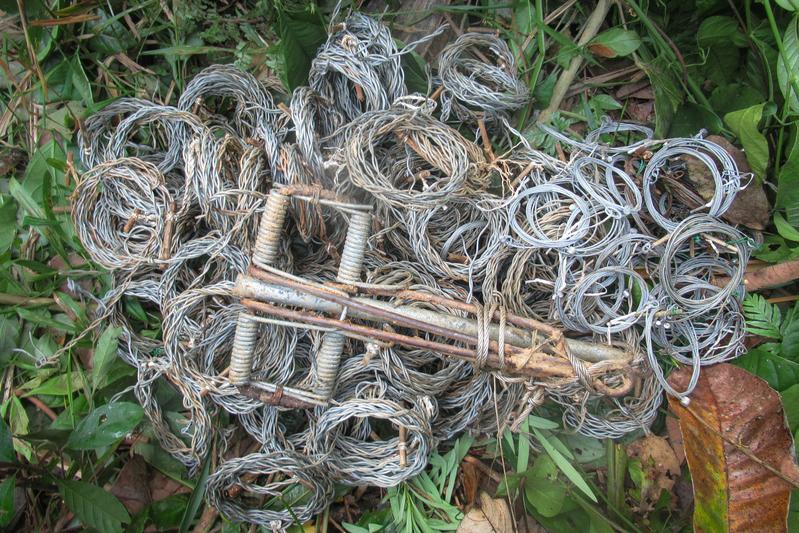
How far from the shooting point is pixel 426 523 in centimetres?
155

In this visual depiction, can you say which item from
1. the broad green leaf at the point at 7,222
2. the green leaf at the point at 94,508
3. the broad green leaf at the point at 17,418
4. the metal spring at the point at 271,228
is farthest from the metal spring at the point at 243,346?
the broad green leaf at the point at 7,222

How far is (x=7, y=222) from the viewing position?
1.72 meters

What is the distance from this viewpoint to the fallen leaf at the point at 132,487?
5.31 feet

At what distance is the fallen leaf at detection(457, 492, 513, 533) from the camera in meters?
1.45

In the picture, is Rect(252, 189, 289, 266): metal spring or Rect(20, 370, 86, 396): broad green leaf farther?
Rect(20, 370, 86, 396): broad green leaf

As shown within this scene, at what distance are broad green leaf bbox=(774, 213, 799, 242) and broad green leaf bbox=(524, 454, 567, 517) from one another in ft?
2.78

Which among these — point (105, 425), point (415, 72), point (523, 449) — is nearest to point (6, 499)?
point (105, 425)

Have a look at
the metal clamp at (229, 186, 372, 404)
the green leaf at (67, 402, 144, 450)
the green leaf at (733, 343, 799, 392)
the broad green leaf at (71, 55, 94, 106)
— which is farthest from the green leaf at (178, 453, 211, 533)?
the green leaf at (733, 343, 799, 392)

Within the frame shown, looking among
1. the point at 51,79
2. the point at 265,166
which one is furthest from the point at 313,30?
the point at 51,79

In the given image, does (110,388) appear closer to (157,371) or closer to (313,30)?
(157,371)

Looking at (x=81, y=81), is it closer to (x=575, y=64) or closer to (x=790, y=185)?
(x=575, y=64)

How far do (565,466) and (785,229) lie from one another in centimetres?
84

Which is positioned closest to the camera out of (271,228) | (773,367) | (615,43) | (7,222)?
(271,228)

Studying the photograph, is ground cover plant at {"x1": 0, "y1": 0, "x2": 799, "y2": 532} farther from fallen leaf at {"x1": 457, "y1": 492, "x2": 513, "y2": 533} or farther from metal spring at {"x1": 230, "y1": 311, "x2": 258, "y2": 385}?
metal spring at {"x1": 230, "y1": 311, "x2": 258, "y2": 385}
